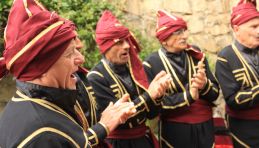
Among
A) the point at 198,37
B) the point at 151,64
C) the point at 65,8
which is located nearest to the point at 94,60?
the point at 65,8

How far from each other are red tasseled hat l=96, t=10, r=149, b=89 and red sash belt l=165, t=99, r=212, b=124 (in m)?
0.44

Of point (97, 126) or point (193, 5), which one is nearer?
point (97, 126)

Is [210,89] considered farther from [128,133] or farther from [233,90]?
[128,133]

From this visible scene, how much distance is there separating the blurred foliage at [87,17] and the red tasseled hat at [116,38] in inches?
86.1

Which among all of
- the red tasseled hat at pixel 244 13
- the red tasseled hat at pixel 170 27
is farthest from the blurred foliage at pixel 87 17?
the red tasseled hat at pixel 244 13

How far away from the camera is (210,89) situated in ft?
12.0

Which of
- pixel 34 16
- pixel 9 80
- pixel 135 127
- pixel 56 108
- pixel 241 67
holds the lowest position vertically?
pixel 9 80

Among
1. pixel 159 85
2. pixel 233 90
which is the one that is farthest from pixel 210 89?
pixel 159 85

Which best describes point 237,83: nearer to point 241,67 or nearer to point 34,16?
point 241,67

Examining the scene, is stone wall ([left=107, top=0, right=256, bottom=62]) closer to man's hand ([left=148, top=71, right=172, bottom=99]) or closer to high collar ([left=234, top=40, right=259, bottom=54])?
high collar ([left=234, top=40, right=259, bottom=54])

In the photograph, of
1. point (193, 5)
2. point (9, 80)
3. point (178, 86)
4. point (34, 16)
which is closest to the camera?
point (34, 16)

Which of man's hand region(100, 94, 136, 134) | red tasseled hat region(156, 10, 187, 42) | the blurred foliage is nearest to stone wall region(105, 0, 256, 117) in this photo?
the blurred foliage

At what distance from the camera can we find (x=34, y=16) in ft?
5.85

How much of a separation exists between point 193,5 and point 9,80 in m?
2.74
